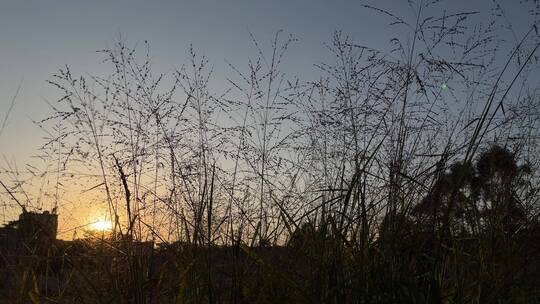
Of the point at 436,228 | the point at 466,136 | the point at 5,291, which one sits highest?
the point at 466,136

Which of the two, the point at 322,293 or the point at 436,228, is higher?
the point at 436,228

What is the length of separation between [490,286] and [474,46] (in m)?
1.29

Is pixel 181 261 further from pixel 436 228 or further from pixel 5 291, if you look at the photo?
pixel 5 291

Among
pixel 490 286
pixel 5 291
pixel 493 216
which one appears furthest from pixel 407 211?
pixel 5 291

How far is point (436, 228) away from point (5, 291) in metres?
3.24

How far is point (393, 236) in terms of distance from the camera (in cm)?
202

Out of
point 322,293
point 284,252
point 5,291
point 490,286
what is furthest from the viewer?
point 5,291

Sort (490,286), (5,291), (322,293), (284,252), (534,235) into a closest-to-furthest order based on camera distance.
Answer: (322,293), (490,286), (284,252), (534,235), (5,291)

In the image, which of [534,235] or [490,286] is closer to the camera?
[490,286]

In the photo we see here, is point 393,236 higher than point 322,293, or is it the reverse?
A: point 393,236

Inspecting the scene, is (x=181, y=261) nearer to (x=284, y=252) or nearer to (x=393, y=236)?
(x=284, y=252)

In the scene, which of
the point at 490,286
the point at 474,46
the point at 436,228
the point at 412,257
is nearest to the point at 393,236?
the point at 412,257

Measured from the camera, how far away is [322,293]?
6.56 feet

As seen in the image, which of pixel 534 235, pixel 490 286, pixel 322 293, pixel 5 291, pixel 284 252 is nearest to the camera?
pixel 322 293
